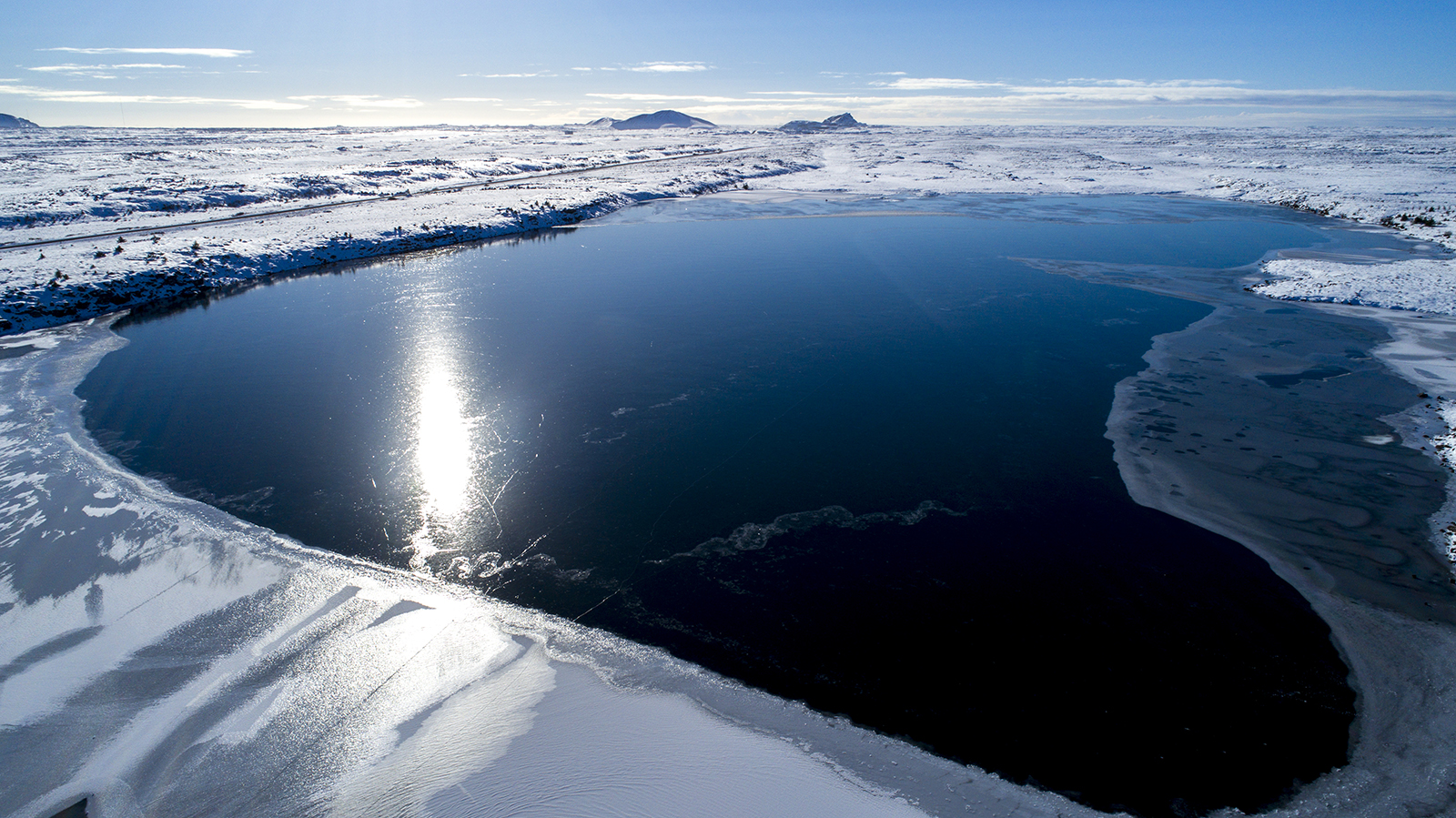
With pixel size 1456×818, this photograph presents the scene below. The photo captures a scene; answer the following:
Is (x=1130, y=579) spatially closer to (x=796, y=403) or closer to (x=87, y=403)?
(x=796, y=403)

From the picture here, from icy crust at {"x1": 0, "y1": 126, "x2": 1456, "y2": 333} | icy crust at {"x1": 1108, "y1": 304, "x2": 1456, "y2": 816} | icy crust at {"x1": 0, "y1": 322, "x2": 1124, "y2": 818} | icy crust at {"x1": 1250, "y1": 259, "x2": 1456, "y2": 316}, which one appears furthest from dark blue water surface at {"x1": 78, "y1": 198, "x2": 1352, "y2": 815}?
icy crust at {"x1": 0, "y1": 126, "x2": 1456, "y2": 333}

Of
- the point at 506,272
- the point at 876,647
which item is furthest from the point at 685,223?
the point at 876,647

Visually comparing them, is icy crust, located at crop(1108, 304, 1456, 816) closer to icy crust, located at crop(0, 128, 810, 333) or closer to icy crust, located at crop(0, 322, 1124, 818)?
icy crust, located at crop(0, 322, 1124, 818)

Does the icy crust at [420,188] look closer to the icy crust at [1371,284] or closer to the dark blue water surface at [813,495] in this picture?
the dark blue water surface at [813,495]

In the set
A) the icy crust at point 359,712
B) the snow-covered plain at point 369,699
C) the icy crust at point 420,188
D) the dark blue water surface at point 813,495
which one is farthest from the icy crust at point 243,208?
the icy crust at point 359,712

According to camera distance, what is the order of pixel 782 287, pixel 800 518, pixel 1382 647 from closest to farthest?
1. pixel 1382 647
2. pixel 800 518
3. pixel 782 287

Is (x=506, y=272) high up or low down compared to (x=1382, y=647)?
up
